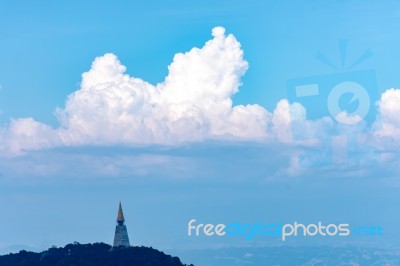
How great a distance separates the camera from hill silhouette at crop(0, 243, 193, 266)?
11775cm

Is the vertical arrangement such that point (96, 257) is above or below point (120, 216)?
below

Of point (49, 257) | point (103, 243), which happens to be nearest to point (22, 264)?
point (49, 257)

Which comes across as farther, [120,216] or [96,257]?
[120,216]

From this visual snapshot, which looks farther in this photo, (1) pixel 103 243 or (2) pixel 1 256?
(2) pixel 1 256

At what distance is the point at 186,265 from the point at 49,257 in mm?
21104

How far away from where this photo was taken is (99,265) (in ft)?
387

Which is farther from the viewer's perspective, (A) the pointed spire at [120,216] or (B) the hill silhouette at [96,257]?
(A) the pointed spire at [120,216]

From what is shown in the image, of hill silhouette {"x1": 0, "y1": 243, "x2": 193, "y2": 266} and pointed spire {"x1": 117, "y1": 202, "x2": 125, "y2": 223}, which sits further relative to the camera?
pointed spire {"x1": 117, "y1": 202, "x2": 125, "y2": 223}

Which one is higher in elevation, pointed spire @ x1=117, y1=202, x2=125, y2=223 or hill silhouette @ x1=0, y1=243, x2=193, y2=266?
pointed spire @ x1=117, y1=202, x2=125, y2=223

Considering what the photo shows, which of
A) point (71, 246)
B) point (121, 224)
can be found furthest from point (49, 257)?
point (121, 224)

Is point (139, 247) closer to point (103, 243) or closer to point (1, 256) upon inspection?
point (103, 243)

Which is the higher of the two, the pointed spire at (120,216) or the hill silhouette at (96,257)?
the pointed spire at (120,216)

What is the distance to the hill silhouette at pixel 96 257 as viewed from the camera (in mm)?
117750

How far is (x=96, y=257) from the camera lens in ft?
394
